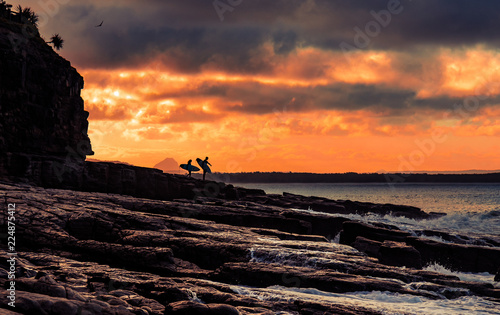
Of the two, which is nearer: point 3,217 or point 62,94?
point 3,217

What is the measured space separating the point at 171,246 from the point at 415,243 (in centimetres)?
1486

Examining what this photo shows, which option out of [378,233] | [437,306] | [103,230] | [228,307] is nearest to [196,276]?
[228,307]

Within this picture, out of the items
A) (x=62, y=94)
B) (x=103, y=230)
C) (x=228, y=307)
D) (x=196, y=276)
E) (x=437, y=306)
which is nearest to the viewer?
(x=228, y=307)

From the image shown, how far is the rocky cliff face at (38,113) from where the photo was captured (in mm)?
34812

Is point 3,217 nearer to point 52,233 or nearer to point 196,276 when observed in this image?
point 52,233

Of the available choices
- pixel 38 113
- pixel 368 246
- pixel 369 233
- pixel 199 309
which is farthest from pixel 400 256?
pixel 38 113

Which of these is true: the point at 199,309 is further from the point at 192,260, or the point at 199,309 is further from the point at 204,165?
the point at 204,165

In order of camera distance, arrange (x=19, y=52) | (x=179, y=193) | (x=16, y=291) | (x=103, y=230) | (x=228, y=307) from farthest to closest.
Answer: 1. (x=179, y=193)
2. (x=19, y=52)
3. (x=103, y=230)
4. (x=228, y=307)
5. (x=16, y=291)

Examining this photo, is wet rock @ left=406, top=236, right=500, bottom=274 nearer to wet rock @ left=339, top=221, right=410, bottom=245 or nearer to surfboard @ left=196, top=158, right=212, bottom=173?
wet rock @ left=339, top=221, right=410, bottom=245

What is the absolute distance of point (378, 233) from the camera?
80.2ft

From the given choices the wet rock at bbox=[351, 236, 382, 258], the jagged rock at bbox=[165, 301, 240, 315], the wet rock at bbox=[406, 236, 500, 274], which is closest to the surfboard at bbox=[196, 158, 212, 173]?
the wet rock at bbox=[406, 236, 500, 274]

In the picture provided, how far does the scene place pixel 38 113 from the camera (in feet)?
134

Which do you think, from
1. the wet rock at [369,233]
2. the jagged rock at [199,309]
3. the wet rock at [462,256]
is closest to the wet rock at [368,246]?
the wet rock at [369,233]

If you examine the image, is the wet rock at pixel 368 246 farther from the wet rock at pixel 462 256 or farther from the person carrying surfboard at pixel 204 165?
the person carrying surfboard at pixel 204 165
